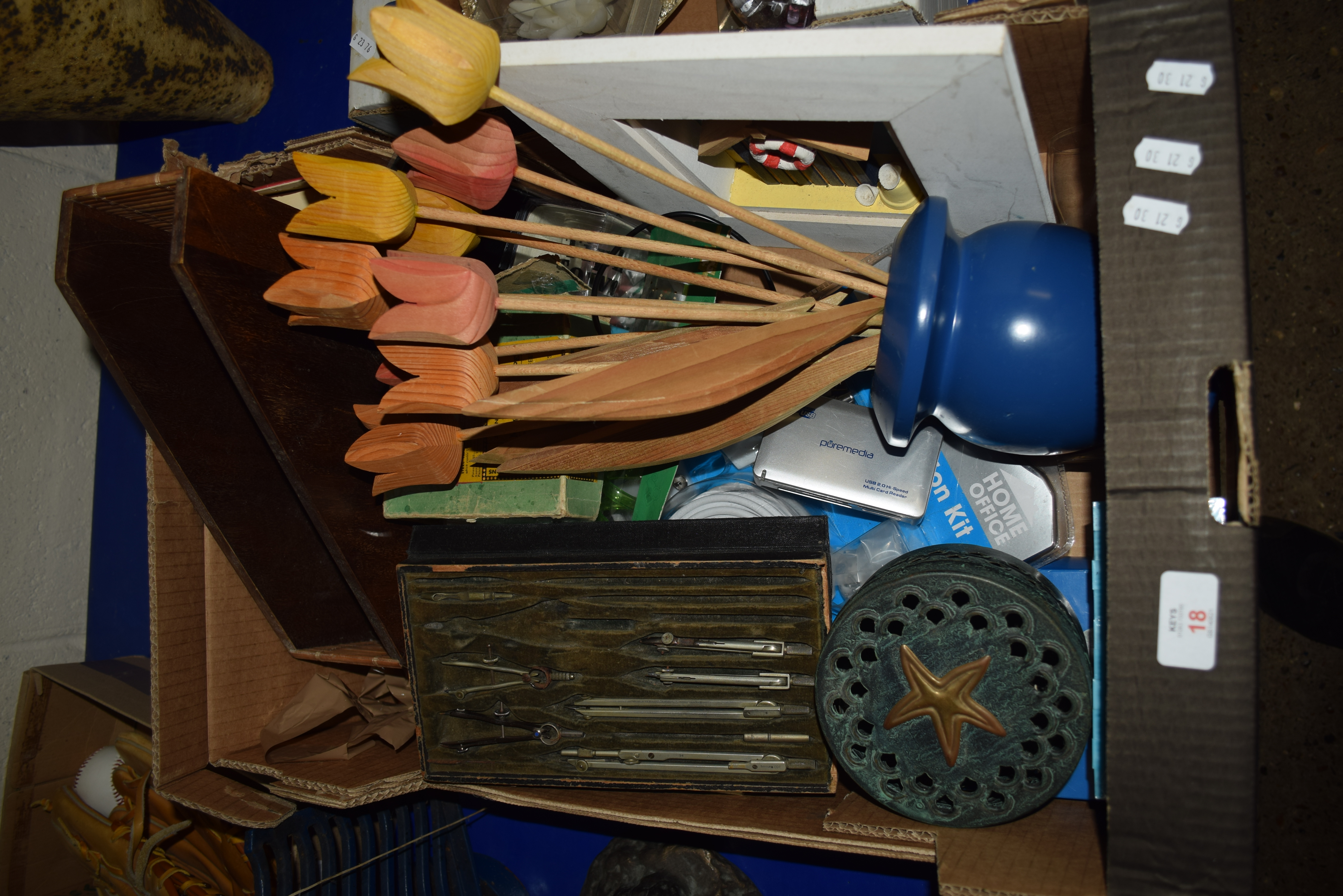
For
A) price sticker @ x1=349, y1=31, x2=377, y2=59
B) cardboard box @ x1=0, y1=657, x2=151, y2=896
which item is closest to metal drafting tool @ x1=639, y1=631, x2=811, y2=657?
price sticker @ x1=349, y1=31, x2=377, y2=59

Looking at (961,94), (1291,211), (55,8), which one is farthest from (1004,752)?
(55,8)

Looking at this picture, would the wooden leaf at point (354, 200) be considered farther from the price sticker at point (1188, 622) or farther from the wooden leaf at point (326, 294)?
the price sticker at point (1188, 622)

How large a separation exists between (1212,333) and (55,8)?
1.95 metres

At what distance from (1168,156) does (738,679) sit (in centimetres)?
76

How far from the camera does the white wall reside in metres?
1.97

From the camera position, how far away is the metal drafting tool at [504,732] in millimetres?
1120

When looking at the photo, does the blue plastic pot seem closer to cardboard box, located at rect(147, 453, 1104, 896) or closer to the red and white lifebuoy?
the red and white lifebuoy

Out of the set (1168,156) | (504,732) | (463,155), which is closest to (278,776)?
(504,732)

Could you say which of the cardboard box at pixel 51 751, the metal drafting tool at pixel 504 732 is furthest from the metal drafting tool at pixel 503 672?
the cardboard box at pixel 51 751

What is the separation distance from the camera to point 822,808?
110 cm

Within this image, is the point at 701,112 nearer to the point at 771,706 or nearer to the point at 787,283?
the point at 787,283

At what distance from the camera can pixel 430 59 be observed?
732 mm

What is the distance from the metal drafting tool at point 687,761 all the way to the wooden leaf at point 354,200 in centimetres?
76

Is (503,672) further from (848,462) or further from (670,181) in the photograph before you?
(670,181)
